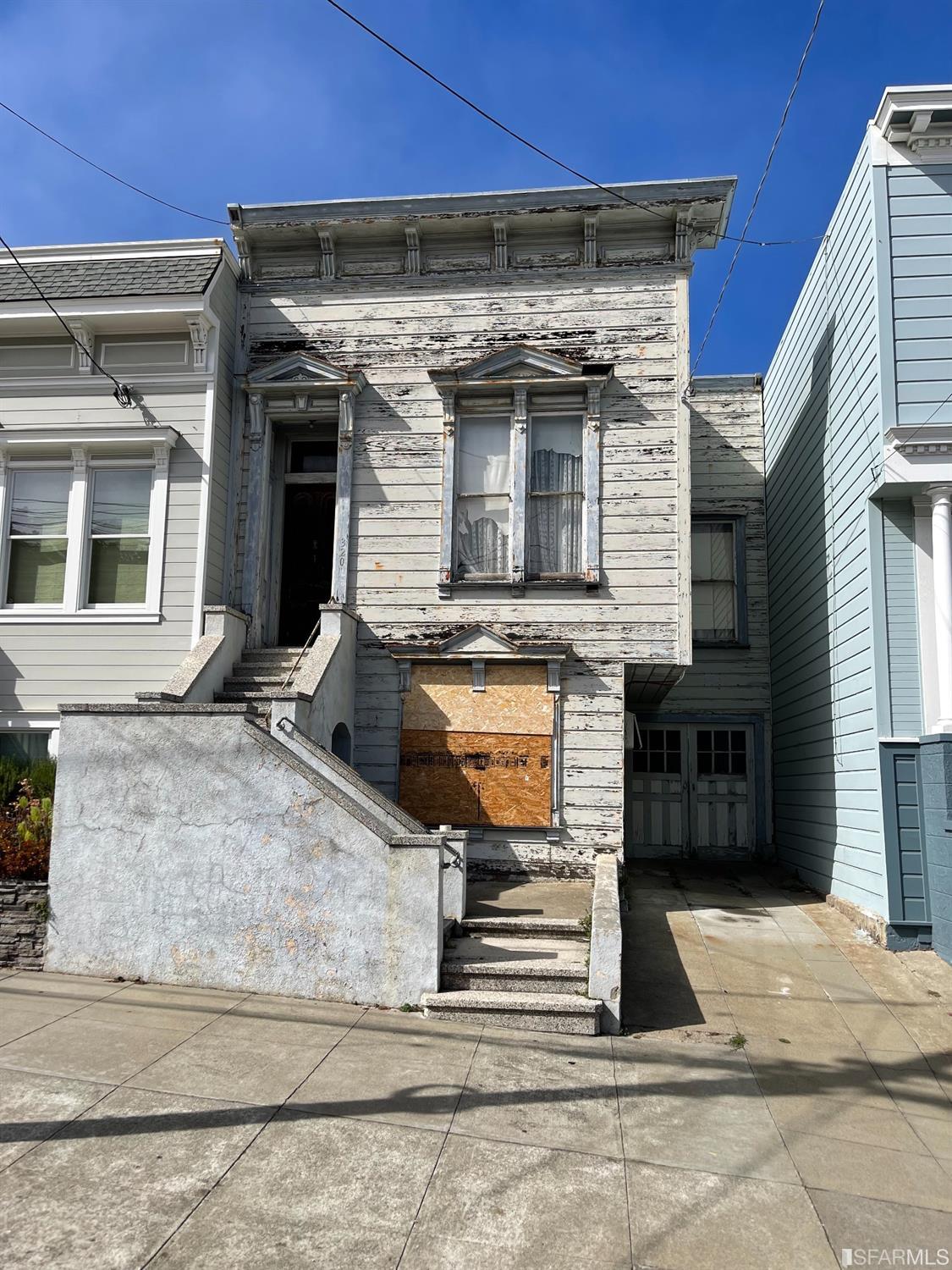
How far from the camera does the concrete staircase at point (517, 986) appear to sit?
6.39 meters

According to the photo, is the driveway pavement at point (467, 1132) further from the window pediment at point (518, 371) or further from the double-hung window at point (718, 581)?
the double-hung window at point (718, 581)

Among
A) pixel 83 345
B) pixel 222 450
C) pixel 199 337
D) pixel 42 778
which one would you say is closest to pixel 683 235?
pixel 199 337

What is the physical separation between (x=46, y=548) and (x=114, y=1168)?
881 cm

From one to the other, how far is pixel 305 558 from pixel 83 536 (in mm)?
2840

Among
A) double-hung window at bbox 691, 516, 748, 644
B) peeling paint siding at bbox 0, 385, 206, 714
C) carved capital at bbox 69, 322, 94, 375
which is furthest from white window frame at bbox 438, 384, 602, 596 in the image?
carved capital at bbox 69, 322, 94, 375

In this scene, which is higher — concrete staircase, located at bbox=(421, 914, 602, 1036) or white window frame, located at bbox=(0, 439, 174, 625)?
white window frame, located at bbox=(0, 439, 174, 625)

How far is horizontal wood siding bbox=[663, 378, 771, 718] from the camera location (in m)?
14.7

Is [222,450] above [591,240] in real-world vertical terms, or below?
below

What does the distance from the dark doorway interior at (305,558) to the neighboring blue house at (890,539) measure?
665 centimetres

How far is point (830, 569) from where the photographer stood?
11.2m

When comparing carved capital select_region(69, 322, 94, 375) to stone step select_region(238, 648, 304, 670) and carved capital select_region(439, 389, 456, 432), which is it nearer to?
stone step select_region(238, 648, 304, 670)

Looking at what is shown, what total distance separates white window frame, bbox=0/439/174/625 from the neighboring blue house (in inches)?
327

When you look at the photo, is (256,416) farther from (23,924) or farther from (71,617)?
(23,924)

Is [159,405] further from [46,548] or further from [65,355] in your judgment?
[46,548]
